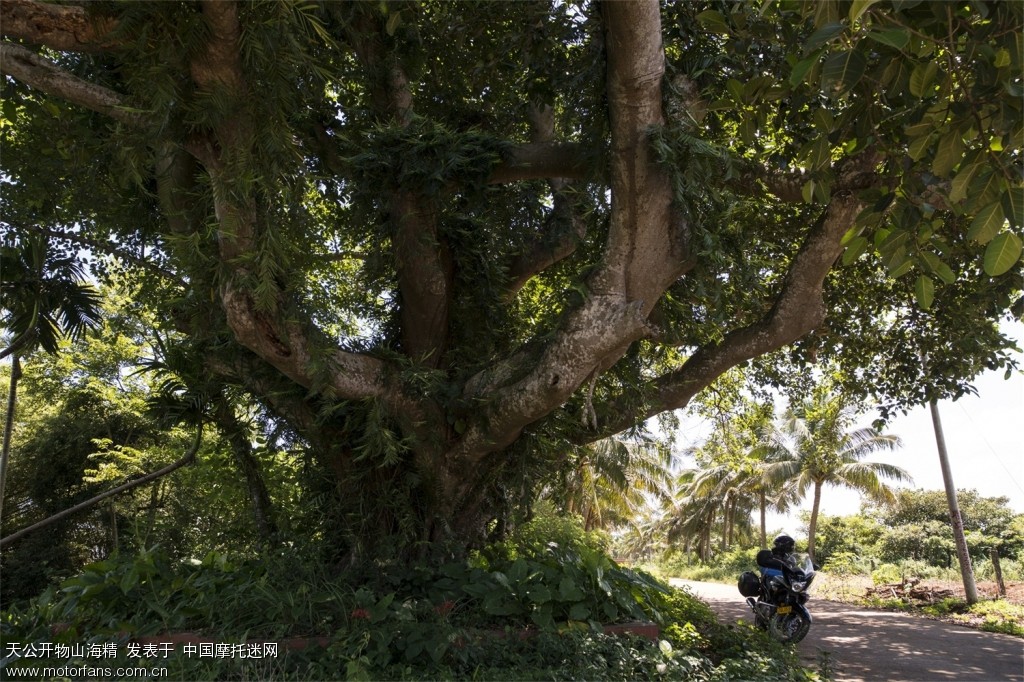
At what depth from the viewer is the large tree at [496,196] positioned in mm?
3350

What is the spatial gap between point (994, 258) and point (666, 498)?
27689 millimetres

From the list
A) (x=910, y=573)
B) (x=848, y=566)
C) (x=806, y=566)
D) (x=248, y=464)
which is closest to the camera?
(x=248, y=464)

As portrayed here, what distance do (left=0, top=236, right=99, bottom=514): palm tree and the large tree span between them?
2.14 ft

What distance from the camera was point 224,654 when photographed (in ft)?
15.4

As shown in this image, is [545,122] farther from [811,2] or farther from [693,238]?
[811,2]

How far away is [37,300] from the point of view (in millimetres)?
6699

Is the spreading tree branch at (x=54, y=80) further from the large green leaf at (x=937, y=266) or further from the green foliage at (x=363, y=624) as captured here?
the large green leaf at (x=937, y=266)

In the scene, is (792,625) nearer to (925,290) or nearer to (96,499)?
(925,290)

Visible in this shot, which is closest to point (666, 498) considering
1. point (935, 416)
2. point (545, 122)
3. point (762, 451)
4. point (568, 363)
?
point (762, 451)

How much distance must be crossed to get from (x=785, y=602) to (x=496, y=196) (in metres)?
5.64

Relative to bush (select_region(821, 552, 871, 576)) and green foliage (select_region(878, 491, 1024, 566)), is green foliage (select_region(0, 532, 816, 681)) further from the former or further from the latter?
green foliage (select_region(878, 491, 1024, 566))

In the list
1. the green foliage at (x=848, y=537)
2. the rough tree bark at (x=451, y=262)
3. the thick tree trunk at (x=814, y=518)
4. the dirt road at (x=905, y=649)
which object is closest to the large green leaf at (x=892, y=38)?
the rough tree bark at (x=451, y=262)

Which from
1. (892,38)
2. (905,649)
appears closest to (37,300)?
(892,38)

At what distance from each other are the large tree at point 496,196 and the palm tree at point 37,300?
0.65m
